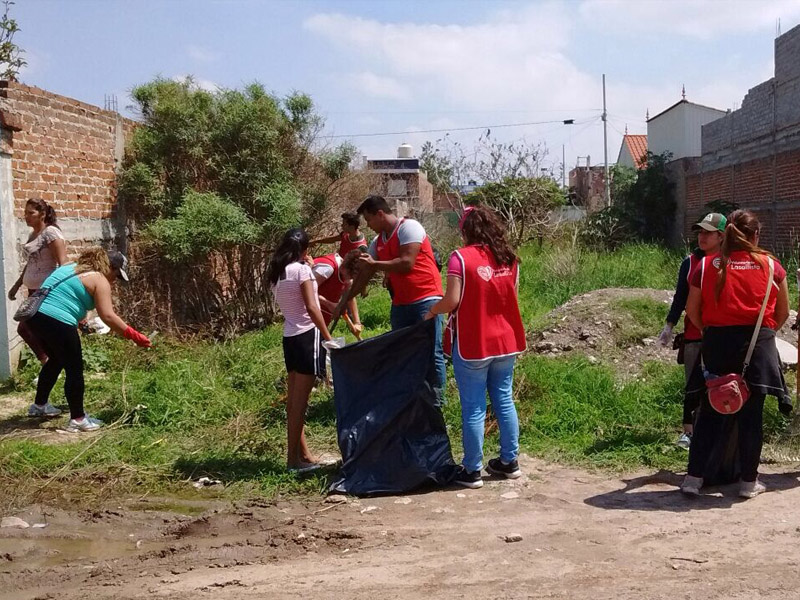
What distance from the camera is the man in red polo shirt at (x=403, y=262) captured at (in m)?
5.95

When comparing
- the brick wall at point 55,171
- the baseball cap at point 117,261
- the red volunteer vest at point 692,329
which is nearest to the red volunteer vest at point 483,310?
the red volunteer vest at point 692,329

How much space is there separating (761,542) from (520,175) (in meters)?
17.9

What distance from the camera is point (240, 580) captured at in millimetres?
4012

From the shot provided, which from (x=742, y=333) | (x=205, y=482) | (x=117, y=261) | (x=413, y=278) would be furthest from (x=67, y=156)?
(x=742, y=333)

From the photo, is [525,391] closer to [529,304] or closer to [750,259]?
[750,259]

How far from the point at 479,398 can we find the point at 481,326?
521 mm

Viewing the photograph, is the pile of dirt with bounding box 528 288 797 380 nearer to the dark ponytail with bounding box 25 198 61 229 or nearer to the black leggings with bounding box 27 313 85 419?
the black leggings with bounding box 27 313 85 419

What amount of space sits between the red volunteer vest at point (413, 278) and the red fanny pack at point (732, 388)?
6.88 ft

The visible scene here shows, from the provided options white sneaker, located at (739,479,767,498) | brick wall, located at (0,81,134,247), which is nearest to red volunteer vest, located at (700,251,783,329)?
white sneaker, located at (739,479,767,498)

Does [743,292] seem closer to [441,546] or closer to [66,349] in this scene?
[441,546]

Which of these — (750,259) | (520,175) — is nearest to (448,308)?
(750,259)

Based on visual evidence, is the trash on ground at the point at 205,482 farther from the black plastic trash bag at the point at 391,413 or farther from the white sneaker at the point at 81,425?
the white sneaker at the point at 81,425

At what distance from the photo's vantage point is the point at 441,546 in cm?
441

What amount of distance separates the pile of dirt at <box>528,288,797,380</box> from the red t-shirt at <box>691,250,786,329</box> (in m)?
2.90
